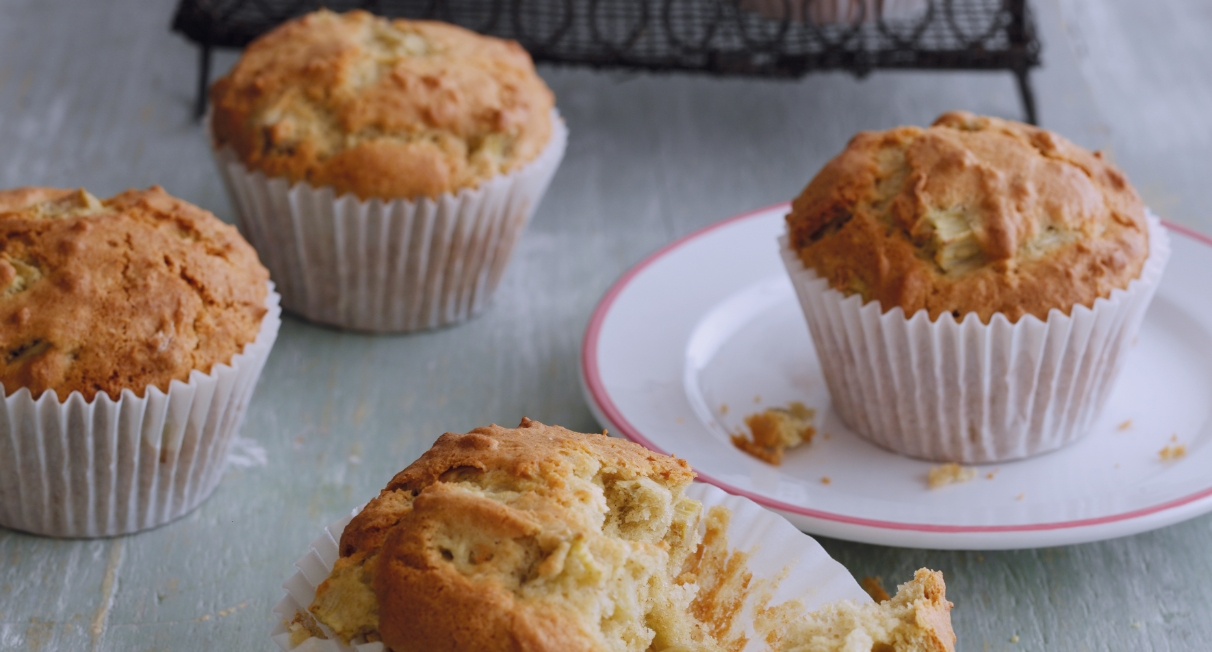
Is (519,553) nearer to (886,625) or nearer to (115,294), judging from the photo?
(886,625)

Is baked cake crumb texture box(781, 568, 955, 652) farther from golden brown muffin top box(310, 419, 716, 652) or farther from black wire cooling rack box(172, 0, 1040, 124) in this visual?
black wire cooling rack box(172, 0, 1040, 124)

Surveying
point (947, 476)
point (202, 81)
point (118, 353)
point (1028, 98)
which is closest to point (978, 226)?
point (947, 476)

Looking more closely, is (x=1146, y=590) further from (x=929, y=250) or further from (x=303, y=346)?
(x=303, y=346)

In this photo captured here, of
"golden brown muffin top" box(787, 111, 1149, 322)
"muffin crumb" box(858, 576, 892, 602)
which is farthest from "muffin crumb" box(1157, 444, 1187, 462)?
"muffin crumb" box(858, 576, 892, 602)

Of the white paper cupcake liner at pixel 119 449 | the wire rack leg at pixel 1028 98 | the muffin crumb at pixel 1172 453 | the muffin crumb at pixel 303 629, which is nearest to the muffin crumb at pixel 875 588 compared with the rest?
the muffin crumb at pixel 1172 453

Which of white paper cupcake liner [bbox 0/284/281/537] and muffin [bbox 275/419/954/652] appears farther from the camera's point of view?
white paper cupcake liner [bbox 0/284/281/537]
